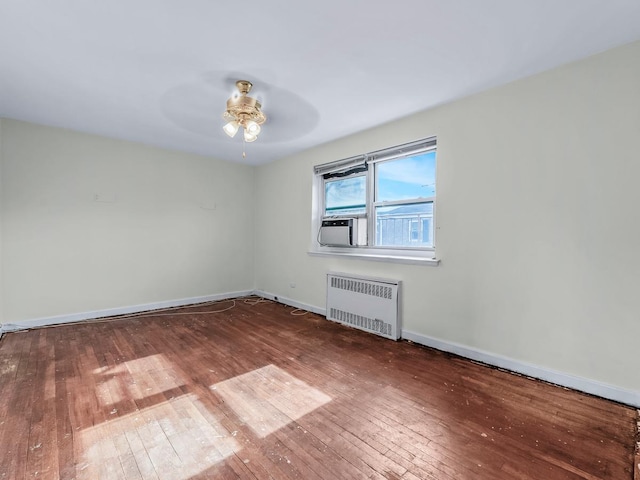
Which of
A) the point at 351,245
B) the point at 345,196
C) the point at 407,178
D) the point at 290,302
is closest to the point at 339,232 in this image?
the point at 351,245

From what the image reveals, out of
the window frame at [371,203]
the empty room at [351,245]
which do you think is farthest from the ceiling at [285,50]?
the window frame at [371,203]

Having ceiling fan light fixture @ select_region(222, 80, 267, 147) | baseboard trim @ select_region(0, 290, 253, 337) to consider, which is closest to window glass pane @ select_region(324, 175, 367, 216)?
ceiling fan light fixture @ select_region(222, 80, 267, 147)

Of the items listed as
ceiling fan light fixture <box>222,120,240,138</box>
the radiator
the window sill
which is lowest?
the radiator

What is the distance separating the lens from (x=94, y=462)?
1417mm

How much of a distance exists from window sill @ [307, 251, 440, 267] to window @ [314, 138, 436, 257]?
0.10 metres

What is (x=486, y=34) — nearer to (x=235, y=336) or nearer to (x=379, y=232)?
(x=379, y=232)

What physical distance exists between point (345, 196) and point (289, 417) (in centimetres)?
285

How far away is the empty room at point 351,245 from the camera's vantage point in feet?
5.24

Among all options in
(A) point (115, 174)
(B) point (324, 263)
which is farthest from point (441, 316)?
(A) point (115, 174)

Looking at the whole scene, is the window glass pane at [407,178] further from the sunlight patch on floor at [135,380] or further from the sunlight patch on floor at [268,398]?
the sunlight patch on floor at [135,380]

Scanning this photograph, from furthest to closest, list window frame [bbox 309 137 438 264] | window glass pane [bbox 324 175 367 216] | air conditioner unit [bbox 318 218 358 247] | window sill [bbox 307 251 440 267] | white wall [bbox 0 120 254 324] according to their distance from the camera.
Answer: window glass pane [bbox 324 175 367 216]
air conditioner unit [bbox 318 218 358 247]
white wall [bbox 0 120 254 324]
window frame [bbox 309 137 438 264]
window sill [bbox 307 251 440 267]

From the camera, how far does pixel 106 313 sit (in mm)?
3822

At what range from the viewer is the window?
122 inches

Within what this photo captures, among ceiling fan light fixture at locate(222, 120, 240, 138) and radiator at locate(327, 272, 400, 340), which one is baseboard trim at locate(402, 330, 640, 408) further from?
ceiling fan light fixture at locate(222, 120, 240, 138)
